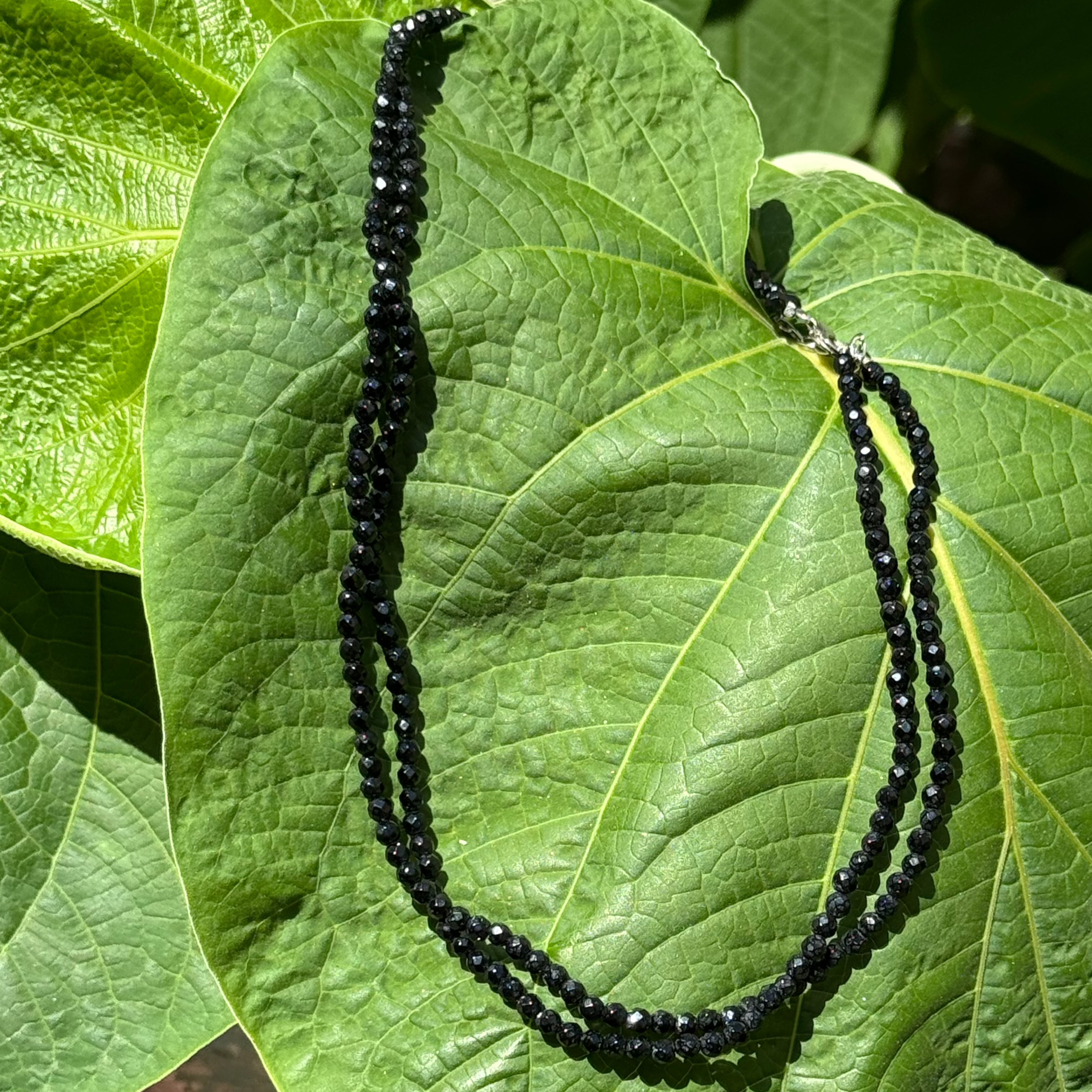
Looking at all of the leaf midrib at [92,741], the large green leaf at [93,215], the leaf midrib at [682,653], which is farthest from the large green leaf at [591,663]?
the leaf midrib at [92,741]

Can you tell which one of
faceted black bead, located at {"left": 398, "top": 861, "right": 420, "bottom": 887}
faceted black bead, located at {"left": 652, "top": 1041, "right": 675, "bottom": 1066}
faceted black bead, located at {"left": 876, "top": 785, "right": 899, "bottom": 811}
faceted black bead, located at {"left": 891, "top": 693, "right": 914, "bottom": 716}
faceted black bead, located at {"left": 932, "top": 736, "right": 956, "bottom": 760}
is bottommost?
faceted black bead, located at {"left": 652, "top": 1041, "right": 675, "bottom": 1066}

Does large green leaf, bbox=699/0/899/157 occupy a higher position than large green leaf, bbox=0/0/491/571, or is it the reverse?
large green leaf, bbox=699/0/899/157

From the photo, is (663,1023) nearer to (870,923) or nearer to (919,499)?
(870,923)

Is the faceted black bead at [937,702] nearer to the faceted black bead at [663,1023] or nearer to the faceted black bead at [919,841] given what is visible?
the faceted black bead at [919,841]

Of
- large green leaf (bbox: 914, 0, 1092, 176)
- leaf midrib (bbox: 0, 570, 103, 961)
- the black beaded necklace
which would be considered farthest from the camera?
large green leaf (bbox: 914, 0, 1092, 176)

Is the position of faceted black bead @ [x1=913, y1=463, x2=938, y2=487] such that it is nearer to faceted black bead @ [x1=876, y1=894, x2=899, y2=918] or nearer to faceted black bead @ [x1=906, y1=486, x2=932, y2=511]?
faceted black bead @ [x1=906, y1=486, x2=932, y2=511]

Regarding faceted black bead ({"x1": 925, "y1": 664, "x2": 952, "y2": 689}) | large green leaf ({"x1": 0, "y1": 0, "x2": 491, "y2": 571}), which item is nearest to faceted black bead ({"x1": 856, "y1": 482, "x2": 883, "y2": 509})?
faceted black bead ({"x1": 925, "y1": 664, "x2": 952, "y2": 689})

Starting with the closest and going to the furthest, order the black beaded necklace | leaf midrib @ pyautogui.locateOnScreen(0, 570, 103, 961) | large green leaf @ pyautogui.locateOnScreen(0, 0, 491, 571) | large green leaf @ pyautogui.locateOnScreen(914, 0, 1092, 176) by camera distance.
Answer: the black beaded necklace < large green leaf @ pyautogui.locateOnScreen(0, 0, 491, 571) < leaf midrib @ pyautogui.locateOnScreen(0, 570, 103, 961) < large green leaf @ pyautogui.locateOnScreen(914, 0, 1092, 176)

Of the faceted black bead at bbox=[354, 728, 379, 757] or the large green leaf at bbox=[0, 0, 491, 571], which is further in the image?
the large green leaf at bbox=[0, 0, 491, 571]

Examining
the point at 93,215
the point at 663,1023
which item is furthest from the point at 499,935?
the point at 93,215
